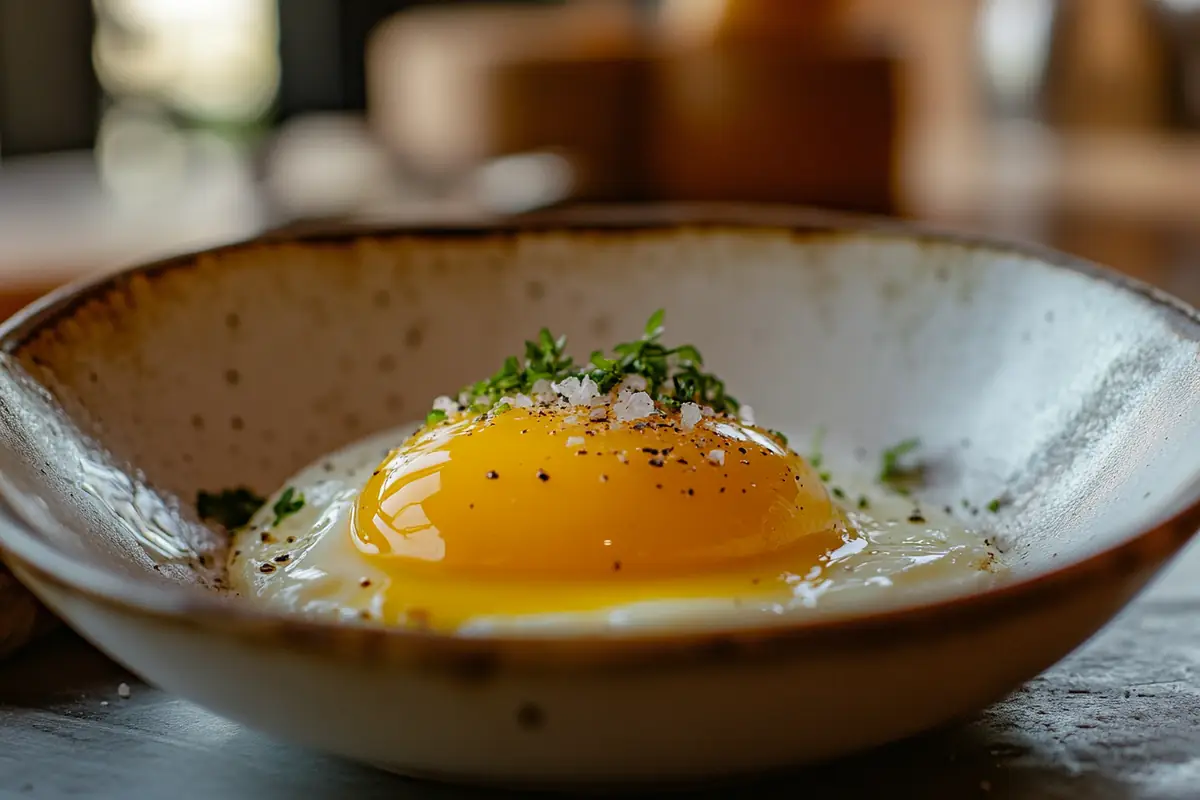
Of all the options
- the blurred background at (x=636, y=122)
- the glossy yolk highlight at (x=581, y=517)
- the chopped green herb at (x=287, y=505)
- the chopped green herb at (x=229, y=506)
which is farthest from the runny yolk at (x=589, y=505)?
the blurred background at (x=636, y=122)

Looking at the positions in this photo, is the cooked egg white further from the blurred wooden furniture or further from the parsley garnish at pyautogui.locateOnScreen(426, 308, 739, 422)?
the blurred wooden furniture

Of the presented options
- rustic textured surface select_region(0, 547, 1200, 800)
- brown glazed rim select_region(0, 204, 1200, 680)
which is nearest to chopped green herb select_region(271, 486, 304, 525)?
rustic textured surface select_region(0, 547, 1200, 800)

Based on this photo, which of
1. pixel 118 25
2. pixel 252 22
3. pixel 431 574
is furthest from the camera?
pixel 252 22

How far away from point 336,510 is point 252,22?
664cm

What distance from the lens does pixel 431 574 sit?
4.24 ft

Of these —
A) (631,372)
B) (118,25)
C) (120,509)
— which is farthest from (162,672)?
(118,25)

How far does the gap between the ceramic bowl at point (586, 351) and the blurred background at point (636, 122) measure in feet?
8.30

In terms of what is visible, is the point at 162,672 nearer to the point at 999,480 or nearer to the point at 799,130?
the point at 999,480

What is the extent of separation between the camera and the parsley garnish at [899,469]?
1723mm

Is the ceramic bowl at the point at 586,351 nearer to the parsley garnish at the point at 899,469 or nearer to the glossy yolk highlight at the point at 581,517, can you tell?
the parsley garnish at the point at 899,469

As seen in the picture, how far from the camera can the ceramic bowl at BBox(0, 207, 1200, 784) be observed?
83cm

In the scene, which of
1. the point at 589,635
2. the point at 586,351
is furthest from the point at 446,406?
the point at 589,635

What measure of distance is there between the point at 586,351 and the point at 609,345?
4 centimetres

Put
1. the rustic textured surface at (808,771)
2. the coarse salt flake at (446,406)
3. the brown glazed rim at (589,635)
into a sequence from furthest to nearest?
1. the coarse salt flake at (446,406)
2. the rustic textured surface at (808,771)
3. the brown glazed rim at (589,635)
